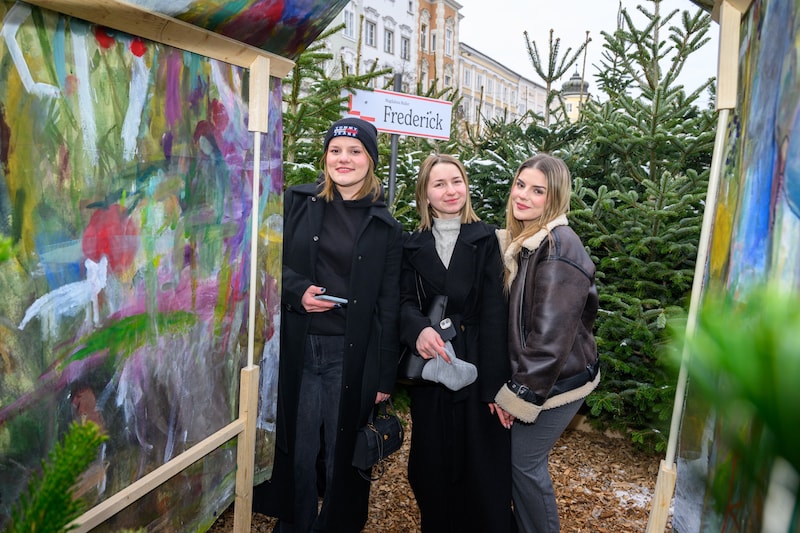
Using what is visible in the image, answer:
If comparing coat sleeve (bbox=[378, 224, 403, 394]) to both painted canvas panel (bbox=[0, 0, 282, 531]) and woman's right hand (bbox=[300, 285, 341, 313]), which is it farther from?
painted canvas panel (bbox=[0, 0, 282, 531])

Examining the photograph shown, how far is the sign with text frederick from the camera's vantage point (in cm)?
378

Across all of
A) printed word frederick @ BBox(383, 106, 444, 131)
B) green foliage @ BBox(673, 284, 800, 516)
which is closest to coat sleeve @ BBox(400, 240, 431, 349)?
printed word frederick @ BBox(383, 106, 444, 131)

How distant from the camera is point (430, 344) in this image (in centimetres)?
259

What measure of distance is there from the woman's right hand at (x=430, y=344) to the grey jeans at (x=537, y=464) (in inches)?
19.4

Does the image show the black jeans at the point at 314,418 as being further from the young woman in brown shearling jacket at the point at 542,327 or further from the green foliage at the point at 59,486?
the green foliage at the point at 59,486

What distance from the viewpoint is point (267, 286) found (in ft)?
8.47

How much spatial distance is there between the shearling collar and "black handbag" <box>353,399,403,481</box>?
885mm

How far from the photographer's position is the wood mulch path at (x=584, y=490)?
11.4 feet

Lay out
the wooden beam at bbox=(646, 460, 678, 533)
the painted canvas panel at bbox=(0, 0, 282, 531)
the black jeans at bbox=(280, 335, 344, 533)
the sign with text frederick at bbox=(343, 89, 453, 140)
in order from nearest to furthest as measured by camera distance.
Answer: the painted canvas panel at bbox=(0, 0, 282, 531) → the wooden beam at bbox=(646, 460, 678, 533) → the black jeans at bbox=(280, 335, 344, 533) → the sign with text frederick at bbox=(343, 89, 453, 140)

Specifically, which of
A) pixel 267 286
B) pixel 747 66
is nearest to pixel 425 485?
pixel 267 286

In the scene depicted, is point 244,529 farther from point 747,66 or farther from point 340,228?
point 747,66

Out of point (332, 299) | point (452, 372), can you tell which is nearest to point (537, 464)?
point (452, 372)

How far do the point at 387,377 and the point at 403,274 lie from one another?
0.50 metres

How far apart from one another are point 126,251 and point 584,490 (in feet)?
11.2
